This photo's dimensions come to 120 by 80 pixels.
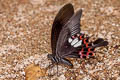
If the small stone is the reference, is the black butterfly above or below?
above

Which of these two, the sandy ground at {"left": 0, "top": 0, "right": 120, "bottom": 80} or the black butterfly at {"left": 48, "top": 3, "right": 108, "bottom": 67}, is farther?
the sandy ground at {"left": 0, "top": 0, "right": 120, "bottom": 80}

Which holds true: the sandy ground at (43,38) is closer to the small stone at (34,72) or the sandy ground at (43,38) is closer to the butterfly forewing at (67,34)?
the small stone at (34,72)

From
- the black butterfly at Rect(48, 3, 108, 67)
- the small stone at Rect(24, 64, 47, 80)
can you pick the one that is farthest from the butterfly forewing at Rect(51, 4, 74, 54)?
the small stone at Rect(24, 64, 47, 80)

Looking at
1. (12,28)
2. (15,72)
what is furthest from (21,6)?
(15,72)

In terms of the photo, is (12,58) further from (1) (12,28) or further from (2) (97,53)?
(2) (97,53)

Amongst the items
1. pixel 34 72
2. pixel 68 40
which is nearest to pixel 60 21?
pixel 68 40

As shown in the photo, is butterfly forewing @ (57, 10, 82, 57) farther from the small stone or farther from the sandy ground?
the small stone
